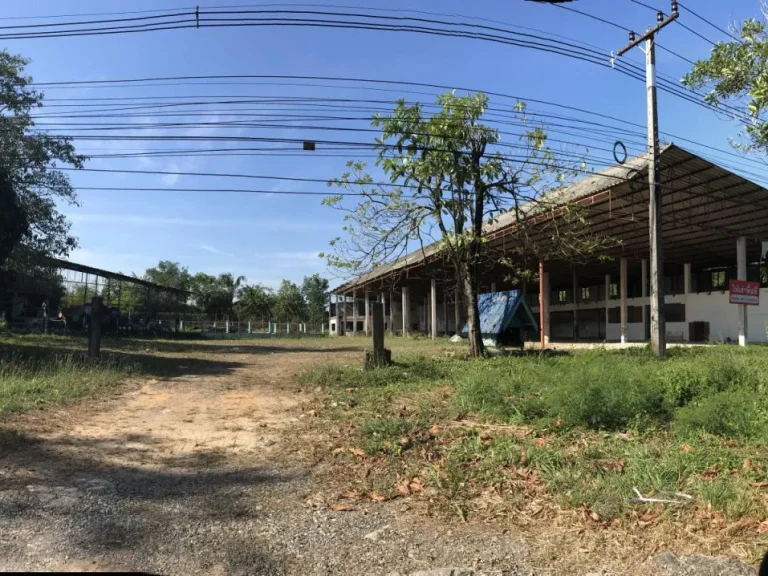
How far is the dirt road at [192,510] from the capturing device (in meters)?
4.00

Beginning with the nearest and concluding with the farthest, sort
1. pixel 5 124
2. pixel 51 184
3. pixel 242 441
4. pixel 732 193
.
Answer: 1. pixel 242 441
2. pixel 5 124
3. pixel 732 193
4. pixel 51 184

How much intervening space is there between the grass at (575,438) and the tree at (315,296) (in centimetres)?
7684

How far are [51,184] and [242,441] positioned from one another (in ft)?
78.2

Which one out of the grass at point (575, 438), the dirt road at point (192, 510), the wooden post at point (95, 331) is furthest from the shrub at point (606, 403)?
the wooden post at point (95, 331)

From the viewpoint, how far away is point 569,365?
12.0 metres

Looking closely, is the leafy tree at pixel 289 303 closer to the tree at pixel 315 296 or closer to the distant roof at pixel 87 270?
the tree at pixel 315 296

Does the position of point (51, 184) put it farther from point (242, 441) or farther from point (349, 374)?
point (242, 441)

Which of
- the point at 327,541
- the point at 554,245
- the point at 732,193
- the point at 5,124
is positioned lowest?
the point at 327,541

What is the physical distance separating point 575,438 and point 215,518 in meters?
4.19

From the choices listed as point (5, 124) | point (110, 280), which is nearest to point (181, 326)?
point (110, 280)

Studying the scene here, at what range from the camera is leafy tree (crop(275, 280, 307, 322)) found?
261ft

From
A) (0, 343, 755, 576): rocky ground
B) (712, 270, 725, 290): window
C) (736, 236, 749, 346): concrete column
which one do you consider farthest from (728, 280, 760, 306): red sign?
(0, 343, 755, 576): rocky ground

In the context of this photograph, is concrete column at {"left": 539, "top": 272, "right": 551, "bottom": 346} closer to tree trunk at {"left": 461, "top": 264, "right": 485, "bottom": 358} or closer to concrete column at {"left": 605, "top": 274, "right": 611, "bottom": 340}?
concrete column at {"left": 605, "top": 274, "right": 611, "bottom": 340}

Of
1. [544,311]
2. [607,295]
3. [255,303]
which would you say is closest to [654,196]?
[544,311]
